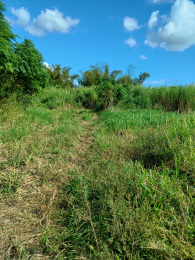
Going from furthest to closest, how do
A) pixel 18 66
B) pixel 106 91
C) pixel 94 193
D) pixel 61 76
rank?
pixel 61 76
pixel 106 91
pixel 18 66
pixel 94 193

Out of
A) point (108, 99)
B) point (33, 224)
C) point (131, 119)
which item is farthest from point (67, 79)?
point (33, 224)

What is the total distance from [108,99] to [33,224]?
6.82m

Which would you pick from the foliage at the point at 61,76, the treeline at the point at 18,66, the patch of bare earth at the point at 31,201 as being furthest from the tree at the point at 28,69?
the foliage at the point at 61,76

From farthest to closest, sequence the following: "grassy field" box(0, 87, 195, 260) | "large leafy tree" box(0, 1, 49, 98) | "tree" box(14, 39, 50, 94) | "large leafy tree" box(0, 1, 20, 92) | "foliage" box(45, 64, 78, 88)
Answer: "foliage" box(45, 64, 78, 88) < "tree" box(14, 39, 50, 94) < "large leafy tree" box(0, 1, 49, 98) < "large leafy tree" box(0, 1, 20, 92) < "grassy field" box(0, 87, 195, 260)

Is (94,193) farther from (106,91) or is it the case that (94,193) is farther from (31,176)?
(106,91)

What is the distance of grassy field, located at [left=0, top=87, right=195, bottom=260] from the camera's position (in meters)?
1.76

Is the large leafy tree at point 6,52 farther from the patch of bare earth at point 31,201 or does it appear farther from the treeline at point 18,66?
the patch of bare earth at point 31,201

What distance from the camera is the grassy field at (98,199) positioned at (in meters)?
1.76

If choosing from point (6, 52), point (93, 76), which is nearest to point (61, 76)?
point (93, 76)

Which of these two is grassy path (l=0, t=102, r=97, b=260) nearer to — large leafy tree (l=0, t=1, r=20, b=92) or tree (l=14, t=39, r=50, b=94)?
large leafy tree (l=0, t=1, r=20, b=92)

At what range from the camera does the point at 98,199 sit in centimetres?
240

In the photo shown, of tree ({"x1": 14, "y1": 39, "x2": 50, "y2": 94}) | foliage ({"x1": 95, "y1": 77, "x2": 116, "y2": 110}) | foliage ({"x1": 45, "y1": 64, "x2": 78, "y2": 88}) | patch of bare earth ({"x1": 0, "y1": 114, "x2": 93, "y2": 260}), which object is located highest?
foliage ({"x1": 45, "y1": 64, "x2": 78, "y2": 88})

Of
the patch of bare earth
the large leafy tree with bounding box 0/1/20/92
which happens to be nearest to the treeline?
the large leafy tree with bounding box 0/1/20/92

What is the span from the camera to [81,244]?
1860mm
